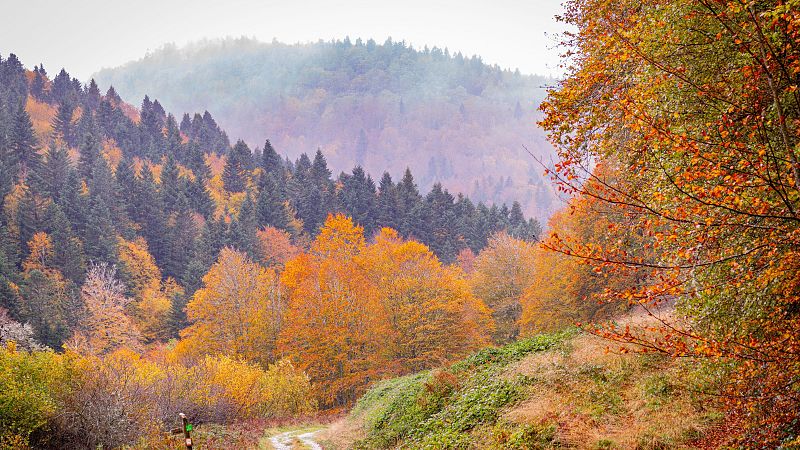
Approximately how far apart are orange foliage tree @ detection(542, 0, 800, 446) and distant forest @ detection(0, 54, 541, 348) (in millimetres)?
53133

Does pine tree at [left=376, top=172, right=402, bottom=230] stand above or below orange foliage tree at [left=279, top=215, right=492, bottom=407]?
above

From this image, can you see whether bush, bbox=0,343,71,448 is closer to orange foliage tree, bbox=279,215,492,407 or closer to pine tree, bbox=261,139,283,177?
orange foliage tree, bbox=279,215,492,407

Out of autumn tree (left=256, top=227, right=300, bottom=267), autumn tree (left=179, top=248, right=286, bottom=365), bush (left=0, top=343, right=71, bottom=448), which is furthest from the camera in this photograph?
autumn tree (left=256, top=227, right=300, bottom=267)

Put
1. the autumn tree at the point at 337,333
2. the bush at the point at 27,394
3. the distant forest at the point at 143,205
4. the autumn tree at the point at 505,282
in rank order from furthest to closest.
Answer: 1. the distant forest at the point at 143,205
2. the autumn tree at the point at 505,282
3. the autumn tree at the point at 337,333
4. the bush at the point at 27,394

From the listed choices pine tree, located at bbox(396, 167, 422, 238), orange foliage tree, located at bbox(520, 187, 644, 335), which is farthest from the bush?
pine tree, located at bbox(396, 167, 422, 238)

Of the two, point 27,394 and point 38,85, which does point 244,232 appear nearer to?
point 27,394

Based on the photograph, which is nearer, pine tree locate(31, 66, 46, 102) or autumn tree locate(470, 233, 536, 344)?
autumn tree locate(470, 233, 536, 344)

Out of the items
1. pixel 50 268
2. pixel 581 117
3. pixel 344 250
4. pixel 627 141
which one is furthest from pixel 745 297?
pixel 50 268

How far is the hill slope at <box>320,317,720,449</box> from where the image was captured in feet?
25.1

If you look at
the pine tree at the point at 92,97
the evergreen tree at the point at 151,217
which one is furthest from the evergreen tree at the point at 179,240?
the pine tree at the point at 92,97

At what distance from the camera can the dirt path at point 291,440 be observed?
60.9 ft

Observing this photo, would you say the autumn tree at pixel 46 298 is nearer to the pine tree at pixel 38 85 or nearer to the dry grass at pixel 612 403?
the dry grass at pixel 612 403

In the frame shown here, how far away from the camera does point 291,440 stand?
67.2 feet

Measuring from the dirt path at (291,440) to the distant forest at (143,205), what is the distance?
35105mm
